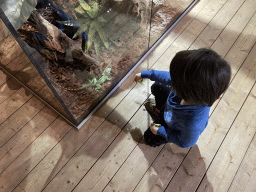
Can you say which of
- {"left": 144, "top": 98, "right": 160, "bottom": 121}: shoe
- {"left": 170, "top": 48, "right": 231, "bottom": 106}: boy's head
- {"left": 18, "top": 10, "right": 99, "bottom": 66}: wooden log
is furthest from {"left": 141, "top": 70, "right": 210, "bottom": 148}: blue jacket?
{"left": 18, "top": 10, "right": 99, "bottom": 66}: wooden log

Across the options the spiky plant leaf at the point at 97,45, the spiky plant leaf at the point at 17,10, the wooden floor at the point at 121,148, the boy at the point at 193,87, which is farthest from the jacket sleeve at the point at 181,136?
the spiky plant leaf at the point at 17,10

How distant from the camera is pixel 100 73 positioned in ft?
4.54

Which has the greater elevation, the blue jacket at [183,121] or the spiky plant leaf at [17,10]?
the spiky plant leaf at [17,10]

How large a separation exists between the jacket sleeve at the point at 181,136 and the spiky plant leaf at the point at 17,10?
2.63 ft

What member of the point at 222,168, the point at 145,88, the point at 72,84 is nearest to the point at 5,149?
the point at 72,84

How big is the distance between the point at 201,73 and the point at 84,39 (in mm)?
614

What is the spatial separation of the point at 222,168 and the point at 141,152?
0.57 m

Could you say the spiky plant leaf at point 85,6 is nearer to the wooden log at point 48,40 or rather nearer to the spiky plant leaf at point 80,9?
the spiky plant leaf at point 80,9

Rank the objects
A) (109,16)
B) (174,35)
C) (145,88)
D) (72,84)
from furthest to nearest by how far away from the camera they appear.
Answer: (174,35), (145,88), (72,84), (109,16)

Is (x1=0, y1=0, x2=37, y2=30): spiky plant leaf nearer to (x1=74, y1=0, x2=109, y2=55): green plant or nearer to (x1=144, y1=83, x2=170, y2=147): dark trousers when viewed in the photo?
(x1=74, y1=0, x2=109, y2=55): green plant

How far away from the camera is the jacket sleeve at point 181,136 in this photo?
0.93 m

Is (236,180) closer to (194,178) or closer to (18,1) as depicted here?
(194,178)

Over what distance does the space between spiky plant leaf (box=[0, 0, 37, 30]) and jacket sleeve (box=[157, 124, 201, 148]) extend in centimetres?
80

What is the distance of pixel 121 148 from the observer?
1.43 metres
